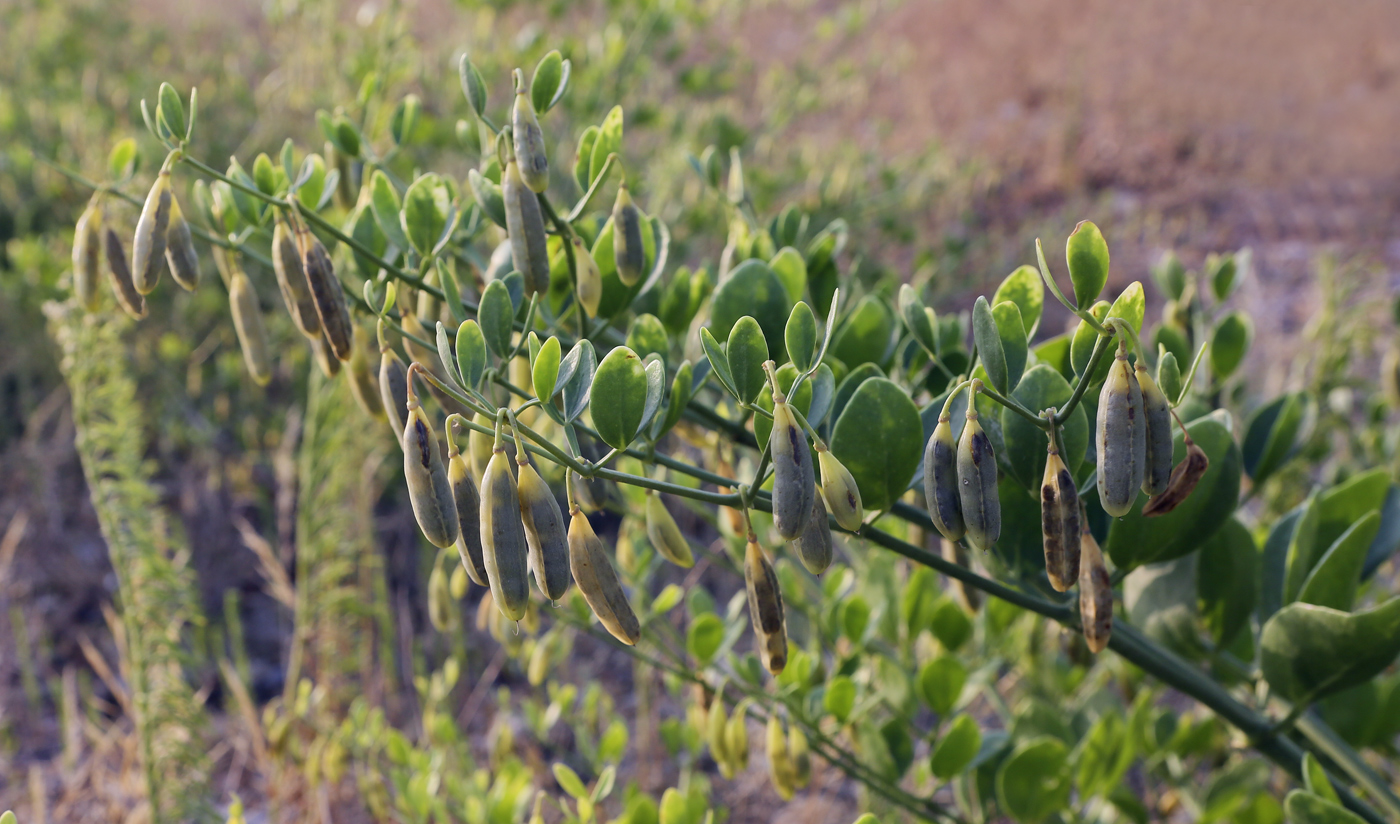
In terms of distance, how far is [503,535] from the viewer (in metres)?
0.47

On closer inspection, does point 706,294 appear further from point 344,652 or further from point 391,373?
point 344,652

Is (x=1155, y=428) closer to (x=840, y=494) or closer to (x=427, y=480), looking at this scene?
(x=840, y=494)

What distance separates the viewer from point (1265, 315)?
11.4 ft

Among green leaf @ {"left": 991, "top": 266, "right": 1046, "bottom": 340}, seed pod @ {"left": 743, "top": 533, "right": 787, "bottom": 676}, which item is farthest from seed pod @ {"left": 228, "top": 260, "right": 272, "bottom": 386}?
green leaf @ {"left": 991, "top": 266, "right": 1046, "bottom": 340}

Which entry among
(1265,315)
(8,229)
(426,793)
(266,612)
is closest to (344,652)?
(426,793)

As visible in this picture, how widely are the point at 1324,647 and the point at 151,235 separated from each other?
749 millimetres

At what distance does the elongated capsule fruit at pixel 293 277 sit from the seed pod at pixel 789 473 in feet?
0.99

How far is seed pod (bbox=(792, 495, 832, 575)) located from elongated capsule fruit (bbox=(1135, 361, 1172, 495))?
0.14 metres

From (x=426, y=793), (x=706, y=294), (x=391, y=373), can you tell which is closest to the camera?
(x=391, y=373)

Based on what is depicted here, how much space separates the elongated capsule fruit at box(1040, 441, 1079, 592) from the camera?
47 cm

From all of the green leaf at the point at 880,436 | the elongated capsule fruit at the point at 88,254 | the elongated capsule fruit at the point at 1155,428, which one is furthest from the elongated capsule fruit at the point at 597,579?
the elongated capsule fruit at the point at 88,254

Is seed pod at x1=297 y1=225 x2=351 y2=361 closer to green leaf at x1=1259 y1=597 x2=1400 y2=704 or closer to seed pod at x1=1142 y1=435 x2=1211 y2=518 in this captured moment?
seed pod at x1=1142 y1=435 x2=1211 y2=518

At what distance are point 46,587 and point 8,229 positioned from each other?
131 centimetres

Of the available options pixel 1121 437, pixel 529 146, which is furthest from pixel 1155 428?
pixel 529 146
